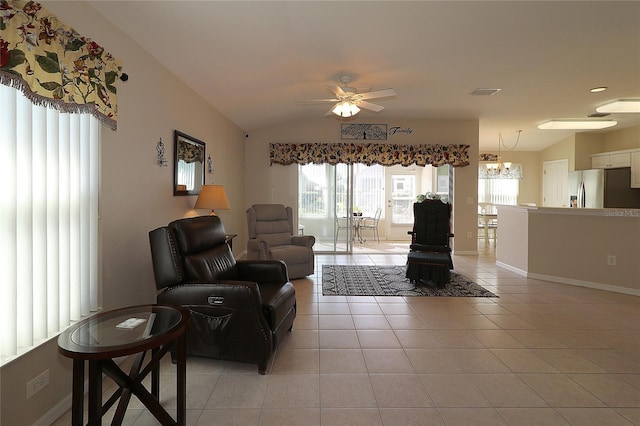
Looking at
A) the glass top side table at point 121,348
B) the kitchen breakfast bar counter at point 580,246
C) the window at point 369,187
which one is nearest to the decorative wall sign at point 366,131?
the window at point 369,187

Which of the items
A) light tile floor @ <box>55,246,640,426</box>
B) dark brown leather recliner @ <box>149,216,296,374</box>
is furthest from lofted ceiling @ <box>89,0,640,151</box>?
light tile floor @ <box>55,246,640,426</box>

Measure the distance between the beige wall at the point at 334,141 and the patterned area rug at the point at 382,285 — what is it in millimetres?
1864

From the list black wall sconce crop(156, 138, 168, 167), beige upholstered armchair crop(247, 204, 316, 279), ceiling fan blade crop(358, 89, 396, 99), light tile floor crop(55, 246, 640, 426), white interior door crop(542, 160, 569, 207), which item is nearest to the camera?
light tile floor crop(55, 246, 640, 426)

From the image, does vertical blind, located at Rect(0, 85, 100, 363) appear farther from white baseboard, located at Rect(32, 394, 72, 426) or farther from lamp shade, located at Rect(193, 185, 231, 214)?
lamp shade, located at Rect(193, 185, 231, 214)

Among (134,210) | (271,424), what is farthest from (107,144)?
(271,424)

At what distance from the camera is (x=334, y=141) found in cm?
674

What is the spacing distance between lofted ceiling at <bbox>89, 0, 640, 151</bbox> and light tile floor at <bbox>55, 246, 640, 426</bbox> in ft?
8.13

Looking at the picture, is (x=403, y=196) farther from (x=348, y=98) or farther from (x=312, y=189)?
(x=348, y=98)

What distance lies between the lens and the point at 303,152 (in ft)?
21.8

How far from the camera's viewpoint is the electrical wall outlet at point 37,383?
1.73 m

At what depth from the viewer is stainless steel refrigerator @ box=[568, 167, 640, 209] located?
6859 mm

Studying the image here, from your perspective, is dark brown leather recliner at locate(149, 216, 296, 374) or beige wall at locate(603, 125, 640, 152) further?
beige wall at locate(603, 125, 640, 152)

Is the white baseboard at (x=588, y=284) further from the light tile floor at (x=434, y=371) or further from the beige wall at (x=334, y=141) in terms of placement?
the beige wall at (x=334, y=141)

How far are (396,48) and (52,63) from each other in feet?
9.34
